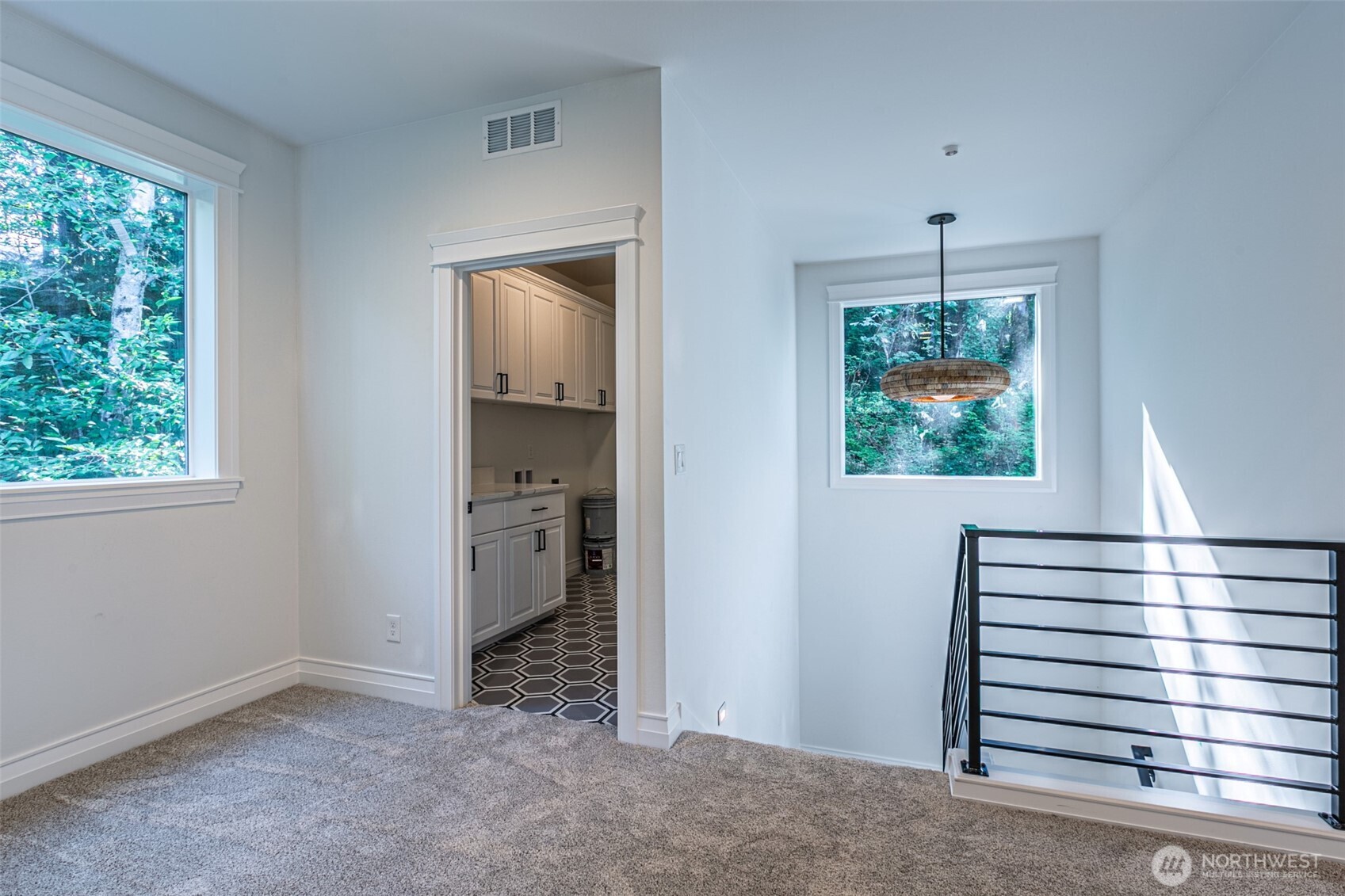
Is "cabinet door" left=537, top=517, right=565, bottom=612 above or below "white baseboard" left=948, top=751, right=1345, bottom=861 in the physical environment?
above

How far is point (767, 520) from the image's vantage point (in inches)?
172

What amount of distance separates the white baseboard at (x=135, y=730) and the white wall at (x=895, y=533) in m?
3.79

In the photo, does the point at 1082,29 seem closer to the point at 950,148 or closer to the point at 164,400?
the point at 950,148

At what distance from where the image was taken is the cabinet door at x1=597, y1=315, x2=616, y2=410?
5.77 metres

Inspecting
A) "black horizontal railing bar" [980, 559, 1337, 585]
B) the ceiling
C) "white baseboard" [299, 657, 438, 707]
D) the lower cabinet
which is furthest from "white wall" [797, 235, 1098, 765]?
"white baseboard" [299, 657, 438, 707]

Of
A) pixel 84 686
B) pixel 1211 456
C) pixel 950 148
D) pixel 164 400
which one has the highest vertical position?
pixel 950 148

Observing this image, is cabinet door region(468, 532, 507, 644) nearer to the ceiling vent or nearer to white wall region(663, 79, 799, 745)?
white wall region(663, 79, 799, 745)

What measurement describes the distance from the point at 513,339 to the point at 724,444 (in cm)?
186

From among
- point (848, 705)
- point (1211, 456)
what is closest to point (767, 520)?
point (848, 705)

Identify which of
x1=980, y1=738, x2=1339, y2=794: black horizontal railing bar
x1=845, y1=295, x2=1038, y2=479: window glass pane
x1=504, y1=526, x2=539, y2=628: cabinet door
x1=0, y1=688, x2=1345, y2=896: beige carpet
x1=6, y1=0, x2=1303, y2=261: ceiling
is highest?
x1=6, y1=0, x2=1303, y2=261: ceiling

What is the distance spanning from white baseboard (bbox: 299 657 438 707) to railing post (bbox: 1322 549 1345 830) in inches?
123

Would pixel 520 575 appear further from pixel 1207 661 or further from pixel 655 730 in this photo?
pixel 1207 661

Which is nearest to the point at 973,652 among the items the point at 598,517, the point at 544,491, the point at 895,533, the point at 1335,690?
the point at 1335,690

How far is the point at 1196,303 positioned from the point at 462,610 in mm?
3643
